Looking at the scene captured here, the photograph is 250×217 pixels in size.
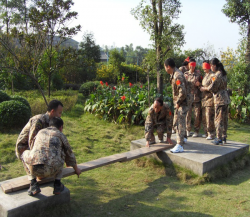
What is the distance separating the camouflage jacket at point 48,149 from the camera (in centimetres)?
283

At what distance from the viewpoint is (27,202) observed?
275 centimetres

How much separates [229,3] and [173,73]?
683cm

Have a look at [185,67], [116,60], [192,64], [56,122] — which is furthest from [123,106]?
[116,60]

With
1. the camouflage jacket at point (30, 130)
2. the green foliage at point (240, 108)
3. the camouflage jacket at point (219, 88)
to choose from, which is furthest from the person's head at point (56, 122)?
the green foliage at point (240, 108)

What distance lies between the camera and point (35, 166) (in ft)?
9.29

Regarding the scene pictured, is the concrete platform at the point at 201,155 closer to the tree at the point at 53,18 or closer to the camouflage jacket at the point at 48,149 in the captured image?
the camouflage jacket at the point at 48,149

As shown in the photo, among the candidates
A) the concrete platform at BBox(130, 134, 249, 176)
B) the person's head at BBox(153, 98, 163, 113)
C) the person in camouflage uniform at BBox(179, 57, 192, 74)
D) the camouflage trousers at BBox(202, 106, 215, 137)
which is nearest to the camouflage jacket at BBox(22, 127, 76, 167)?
the person's head at BBox(153, 98, 163, 113)

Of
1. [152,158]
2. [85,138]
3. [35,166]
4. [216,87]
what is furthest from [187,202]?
[85,138]

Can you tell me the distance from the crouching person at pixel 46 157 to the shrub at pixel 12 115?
4.14 metres

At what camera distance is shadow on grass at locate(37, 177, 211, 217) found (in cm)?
313

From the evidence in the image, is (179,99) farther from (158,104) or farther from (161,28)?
(161,28)

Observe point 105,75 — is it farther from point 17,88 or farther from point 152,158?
point 152,158

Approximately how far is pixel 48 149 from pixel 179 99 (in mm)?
2573

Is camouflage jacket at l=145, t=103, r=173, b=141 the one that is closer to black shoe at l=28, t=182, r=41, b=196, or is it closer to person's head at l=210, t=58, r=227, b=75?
person's head at l=210, t=58, r=227, b=75
